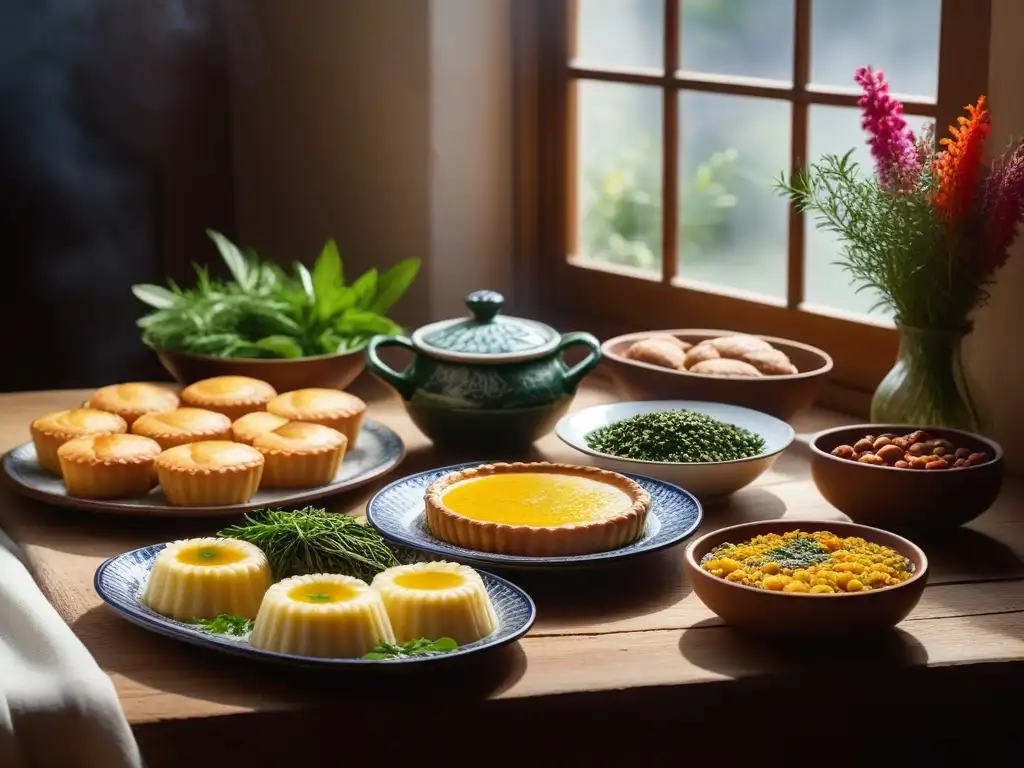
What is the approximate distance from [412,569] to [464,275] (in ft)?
4.45

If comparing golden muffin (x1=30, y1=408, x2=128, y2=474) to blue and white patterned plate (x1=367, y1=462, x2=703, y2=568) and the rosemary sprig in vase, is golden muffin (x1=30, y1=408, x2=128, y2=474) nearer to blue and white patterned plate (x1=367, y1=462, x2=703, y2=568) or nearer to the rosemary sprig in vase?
blue and white patterned plate (x1=367, y1=462, x2=703, y2=568)

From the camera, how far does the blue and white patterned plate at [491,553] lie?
4.99 feet

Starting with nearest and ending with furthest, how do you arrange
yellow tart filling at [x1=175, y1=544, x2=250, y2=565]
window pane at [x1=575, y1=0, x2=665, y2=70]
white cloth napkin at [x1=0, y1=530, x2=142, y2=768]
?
white cloth napkin at [x1=0, y1=530, x2=142, y2=768] < yellow tart filling at [x1=175, y1=544, x2=250, y2=565] < window pane at [x1=575, y1=0, x2=665, y2=70]

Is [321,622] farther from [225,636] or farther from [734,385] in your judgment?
[734,385]

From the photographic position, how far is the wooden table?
1.28 m

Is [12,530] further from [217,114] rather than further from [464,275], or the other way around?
[217,114]

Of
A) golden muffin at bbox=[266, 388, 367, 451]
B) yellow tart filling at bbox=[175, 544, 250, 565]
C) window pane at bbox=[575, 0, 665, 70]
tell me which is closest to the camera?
yellow tart filling at bbox=[175, 544, 250, 565]

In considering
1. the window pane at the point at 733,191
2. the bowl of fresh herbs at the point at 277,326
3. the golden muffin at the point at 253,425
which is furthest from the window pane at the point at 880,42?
the golden muffin at the point at 253,425

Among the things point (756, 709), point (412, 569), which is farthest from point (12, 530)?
point (756, 709)

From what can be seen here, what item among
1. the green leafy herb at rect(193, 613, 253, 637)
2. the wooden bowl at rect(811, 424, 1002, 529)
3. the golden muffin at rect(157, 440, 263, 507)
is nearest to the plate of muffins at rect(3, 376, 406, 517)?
the golden muffin at rect(157, 440, 263, 507)

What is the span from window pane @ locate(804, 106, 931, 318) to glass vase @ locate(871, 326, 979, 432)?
1.13 ft

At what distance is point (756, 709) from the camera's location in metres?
1.35

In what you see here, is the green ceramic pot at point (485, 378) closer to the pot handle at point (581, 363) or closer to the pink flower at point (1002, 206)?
the pot handle at point (581, 363)

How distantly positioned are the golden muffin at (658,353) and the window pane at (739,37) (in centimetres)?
48
